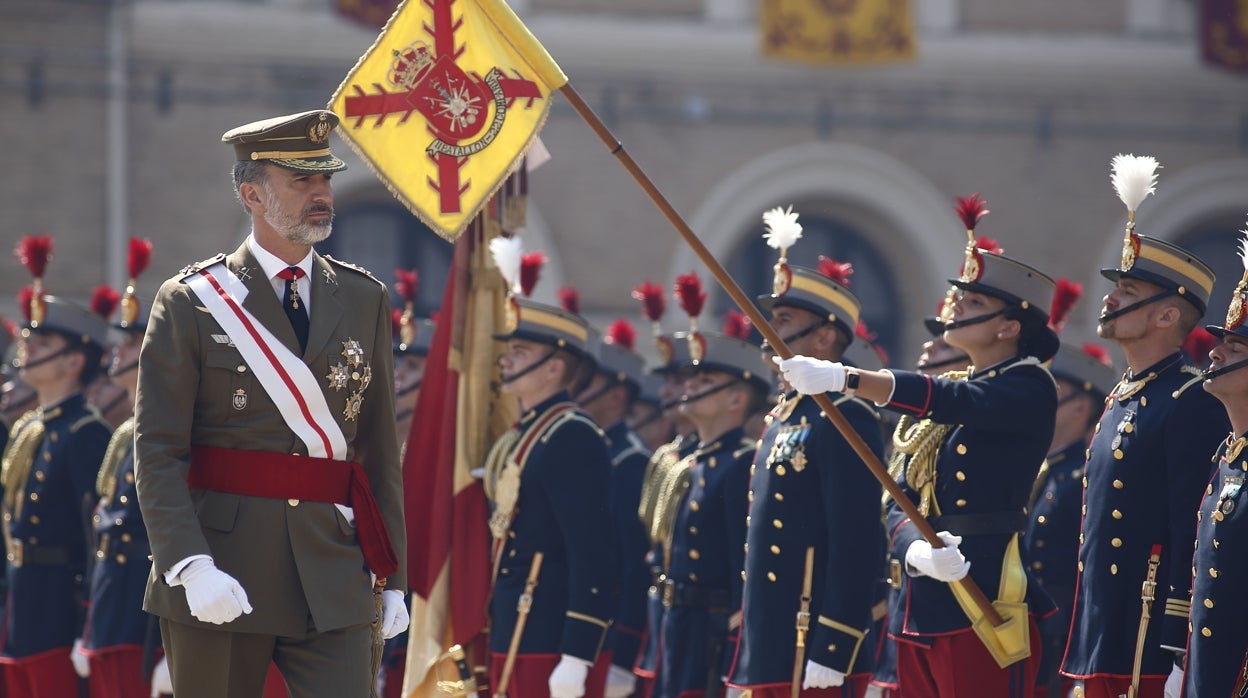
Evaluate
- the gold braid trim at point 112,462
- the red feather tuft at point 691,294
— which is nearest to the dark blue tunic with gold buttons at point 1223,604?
the red feather tuft at point 691,294

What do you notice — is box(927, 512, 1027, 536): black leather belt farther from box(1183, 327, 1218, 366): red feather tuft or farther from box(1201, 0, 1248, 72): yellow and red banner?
box(1201, 0, 1248, 72): yellow and red banner

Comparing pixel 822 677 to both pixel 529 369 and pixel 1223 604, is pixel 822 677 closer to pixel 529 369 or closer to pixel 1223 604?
pixel 1223 604

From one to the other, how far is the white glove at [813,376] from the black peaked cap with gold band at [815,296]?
1.29 metres

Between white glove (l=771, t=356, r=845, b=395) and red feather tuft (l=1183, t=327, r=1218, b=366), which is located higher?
red feather tuft (l=1183, t=327, r=1218, b=366)

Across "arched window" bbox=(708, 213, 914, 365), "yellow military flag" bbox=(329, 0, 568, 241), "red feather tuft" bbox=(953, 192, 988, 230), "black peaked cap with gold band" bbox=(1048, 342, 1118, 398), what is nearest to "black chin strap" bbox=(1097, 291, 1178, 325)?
"red feather tuft" bbox=(953, 192, 988, 230)

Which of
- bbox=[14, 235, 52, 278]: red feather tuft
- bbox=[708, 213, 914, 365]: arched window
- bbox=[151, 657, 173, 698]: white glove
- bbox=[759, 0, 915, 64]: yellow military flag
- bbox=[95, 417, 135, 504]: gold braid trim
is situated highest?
bbox=[759, 0, 915, 64]: yellow military flag

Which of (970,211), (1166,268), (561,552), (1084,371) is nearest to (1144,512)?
(1166,268)

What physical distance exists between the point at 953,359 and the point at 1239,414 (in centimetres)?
235

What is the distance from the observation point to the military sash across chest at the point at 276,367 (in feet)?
14.3

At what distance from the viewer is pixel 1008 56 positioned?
52.2 feet

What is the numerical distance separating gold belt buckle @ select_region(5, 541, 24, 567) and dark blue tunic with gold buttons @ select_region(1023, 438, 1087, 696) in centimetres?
426

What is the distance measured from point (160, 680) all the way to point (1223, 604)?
14.5 ft

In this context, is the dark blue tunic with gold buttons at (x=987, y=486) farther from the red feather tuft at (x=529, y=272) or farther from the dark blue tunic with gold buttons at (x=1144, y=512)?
the red feather tuft at (x=529, y=272)

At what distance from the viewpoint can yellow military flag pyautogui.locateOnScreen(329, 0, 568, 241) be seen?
5.50m
